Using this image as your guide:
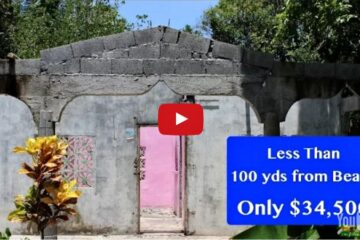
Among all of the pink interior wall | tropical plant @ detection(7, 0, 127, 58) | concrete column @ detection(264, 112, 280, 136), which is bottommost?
the pink interior wall

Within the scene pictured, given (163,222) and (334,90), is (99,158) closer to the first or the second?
(163,222)

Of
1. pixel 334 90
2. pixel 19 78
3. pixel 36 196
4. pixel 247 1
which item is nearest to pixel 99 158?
pixel 19 78

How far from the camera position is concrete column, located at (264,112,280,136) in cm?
1030

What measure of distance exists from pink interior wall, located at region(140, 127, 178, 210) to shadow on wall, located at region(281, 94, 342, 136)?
5758 mm

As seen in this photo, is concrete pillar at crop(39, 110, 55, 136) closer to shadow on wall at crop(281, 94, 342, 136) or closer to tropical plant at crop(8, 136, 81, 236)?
shadow on wall at crop(281, 94, 342, 136)

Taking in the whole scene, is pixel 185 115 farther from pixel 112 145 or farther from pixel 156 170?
pixel 156 170

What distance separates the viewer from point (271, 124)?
10.4m

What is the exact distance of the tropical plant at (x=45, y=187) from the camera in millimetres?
4391

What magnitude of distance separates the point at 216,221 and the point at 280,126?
180 cm

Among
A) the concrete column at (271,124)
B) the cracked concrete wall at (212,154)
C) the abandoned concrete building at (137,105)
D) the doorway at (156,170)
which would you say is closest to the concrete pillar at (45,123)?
the abandoned concrete building at (137,105)

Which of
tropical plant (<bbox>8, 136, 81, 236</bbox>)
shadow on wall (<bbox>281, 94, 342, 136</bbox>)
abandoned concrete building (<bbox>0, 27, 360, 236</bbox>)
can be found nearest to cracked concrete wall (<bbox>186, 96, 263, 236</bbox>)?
abandoned concrete building (<bbox>0, 27, 360, 236</bbox>)

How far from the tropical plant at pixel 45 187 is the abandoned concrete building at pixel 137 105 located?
5732mm

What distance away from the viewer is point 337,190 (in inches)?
121

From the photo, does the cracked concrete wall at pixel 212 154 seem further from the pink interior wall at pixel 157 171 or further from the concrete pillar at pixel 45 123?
the pink interior wall at pixel 157 171
